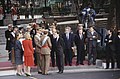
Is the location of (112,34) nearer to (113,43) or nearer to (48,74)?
(113,43)

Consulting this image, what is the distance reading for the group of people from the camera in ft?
55.8

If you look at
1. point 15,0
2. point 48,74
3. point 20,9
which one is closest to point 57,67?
point 48,74

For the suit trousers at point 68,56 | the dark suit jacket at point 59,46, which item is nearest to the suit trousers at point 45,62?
the dark suit jacket at point 59,46

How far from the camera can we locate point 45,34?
17219 mm

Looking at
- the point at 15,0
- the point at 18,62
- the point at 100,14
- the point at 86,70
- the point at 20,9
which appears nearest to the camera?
the point at 18,62

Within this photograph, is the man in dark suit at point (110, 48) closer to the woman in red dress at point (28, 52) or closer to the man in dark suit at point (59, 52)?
the man in dark suit at point (59, 52)

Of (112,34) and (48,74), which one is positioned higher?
(112,34)

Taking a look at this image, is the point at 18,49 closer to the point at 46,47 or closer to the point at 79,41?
the point at 46,47

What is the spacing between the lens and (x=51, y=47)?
18.0m

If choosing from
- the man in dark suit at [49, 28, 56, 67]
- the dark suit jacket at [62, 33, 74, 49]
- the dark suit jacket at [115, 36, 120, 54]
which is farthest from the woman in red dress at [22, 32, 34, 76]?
the dark suit jacket at [115, 36, 120, 54]

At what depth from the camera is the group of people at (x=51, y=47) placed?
55.8 feet

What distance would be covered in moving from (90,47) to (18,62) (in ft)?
12.3

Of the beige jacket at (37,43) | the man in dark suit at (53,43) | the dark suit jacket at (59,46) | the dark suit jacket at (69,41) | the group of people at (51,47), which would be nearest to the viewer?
the group of people at (51,47)

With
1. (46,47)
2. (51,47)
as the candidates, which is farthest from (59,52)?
(46,47)
